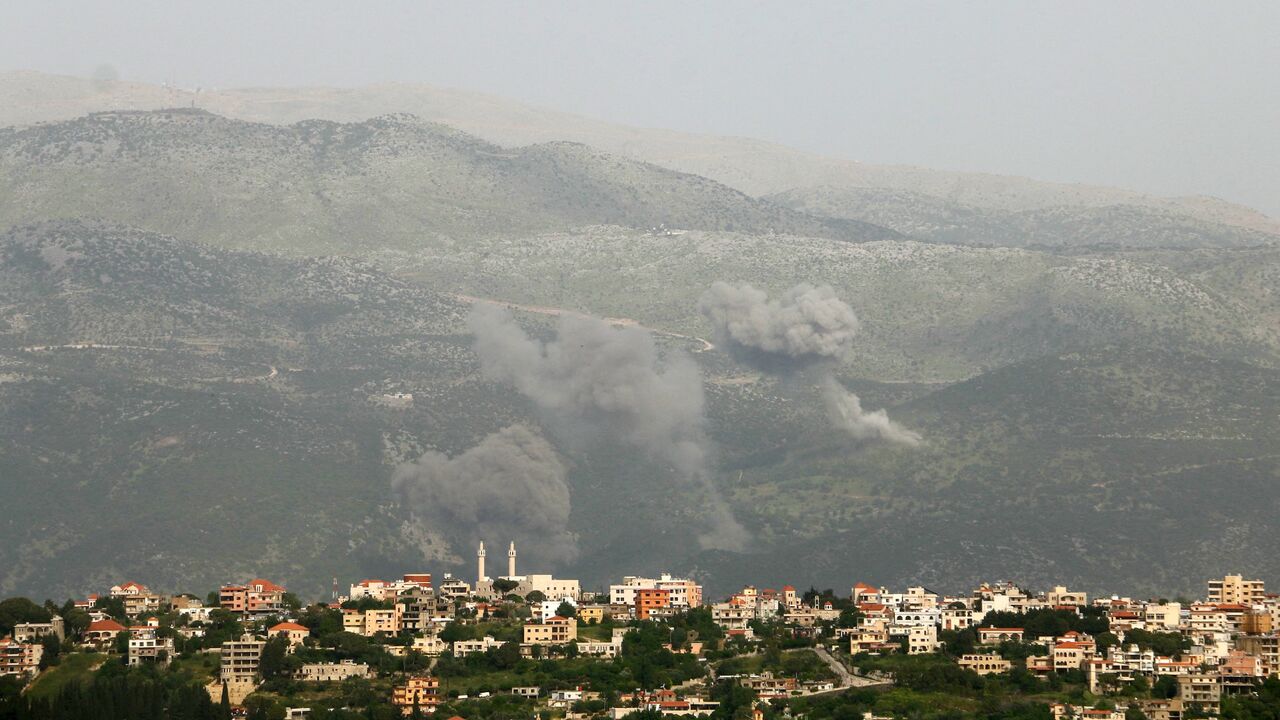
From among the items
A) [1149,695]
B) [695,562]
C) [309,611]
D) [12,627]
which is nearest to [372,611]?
[309,611]

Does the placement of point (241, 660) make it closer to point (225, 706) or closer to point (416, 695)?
point (416, 695)

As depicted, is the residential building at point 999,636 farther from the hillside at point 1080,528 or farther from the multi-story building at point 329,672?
the hillside at point 1080,528

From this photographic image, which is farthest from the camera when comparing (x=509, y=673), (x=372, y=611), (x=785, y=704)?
(x=372, y=611)

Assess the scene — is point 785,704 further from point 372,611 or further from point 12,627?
point 12,627

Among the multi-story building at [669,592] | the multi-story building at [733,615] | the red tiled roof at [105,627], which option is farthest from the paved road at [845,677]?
the red tiled roof at [105,627]

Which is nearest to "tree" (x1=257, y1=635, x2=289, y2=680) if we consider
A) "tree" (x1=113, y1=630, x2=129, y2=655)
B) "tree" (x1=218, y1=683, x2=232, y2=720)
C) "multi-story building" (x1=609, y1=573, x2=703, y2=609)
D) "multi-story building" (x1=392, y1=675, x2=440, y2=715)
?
"tree" (x1=218, y1=683, x2=232, y2=720)

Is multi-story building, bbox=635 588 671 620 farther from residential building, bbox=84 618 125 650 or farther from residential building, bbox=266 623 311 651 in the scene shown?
residential building, bbox=84 618 125 650

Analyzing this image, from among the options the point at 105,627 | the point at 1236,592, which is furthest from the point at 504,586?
the point at 1236,592

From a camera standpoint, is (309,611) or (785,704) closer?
(785,704)
